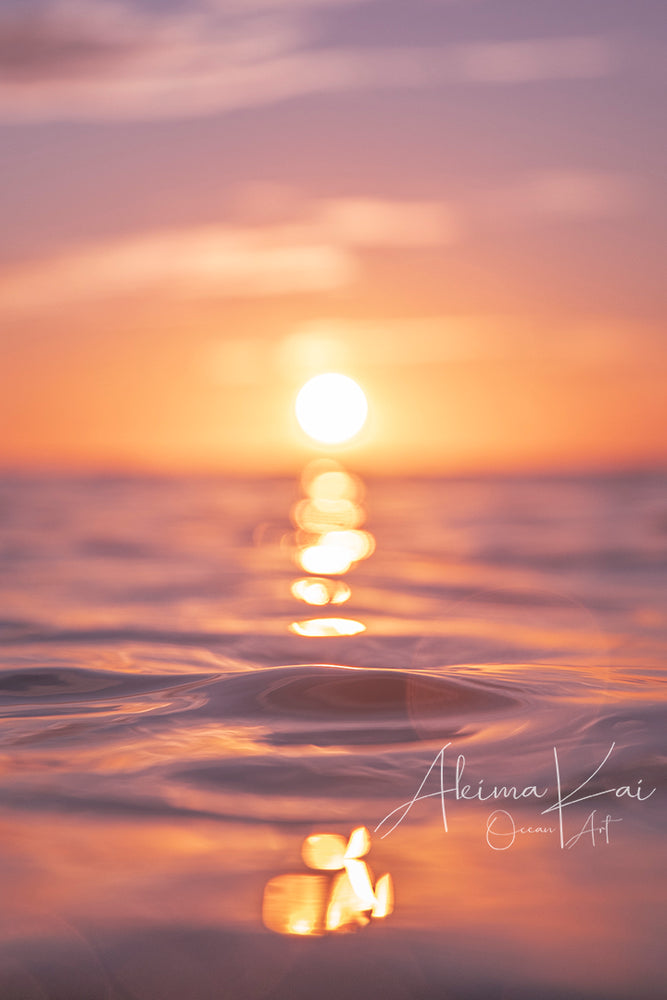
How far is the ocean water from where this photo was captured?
1694 millimetres

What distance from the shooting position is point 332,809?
2.42 meters

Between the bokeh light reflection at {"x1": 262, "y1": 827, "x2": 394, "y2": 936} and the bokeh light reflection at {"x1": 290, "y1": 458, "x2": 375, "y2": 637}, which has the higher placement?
the bokeh light reflection at {"x1": 290, "y1": 458, "x2": 375, "y2": 637}

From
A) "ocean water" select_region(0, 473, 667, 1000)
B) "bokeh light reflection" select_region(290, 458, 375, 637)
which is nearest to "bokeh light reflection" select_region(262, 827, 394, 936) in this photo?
"ocean water" select_region(0, 473, 667, 1000)

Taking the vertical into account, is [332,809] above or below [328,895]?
above

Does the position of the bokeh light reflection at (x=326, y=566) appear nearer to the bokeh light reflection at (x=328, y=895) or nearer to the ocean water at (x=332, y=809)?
the ocean water at (x=332, y=809)

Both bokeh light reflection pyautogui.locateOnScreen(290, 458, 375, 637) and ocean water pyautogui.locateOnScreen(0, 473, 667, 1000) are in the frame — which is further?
bokeh light reflection pyautogui.locateOnScreen(290, 458, 375, 637)

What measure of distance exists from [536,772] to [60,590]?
18.3 feet

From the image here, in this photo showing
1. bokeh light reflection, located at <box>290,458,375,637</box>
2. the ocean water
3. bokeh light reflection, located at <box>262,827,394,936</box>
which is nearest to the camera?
the ocean water

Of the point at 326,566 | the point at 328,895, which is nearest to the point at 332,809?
the point at 328,895

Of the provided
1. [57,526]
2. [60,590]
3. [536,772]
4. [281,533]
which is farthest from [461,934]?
[281,533]

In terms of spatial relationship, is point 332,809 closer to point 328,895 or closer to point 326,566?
point 328,895

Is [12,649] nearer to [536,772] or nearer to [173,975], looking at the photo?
[536,772]

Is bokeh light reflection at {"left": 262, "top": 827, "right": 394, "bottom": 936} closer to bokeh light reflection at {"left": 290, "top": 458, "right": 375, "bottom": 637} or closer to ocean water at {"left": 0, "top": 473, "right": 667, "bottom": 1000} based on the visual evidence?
ocean water at {"left": 0, "top": 473, "right": 667, "bottom": 1000}

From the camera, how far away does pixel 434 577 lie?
8883mm
